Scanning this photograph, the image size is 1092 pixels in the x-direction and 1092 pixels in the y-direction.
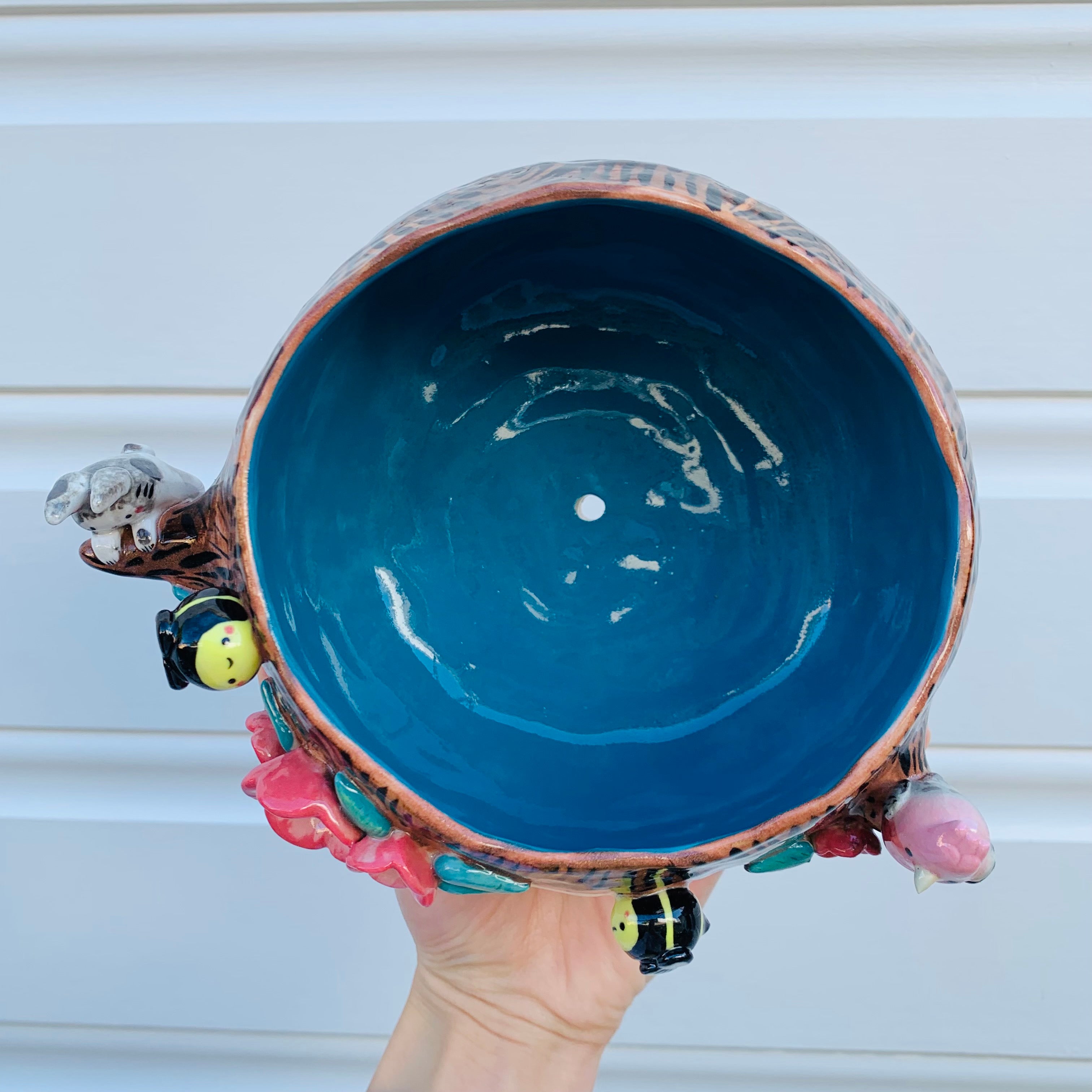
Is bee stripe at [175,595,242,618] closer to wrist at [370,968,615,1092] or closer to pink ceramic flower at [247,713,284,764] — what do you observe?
pink ceramic flower at [247,713,284,764]

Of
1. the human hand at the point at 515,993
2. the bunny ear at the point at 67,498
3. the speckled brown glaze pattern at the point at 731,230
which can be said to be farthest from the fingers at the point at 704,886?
the bunny ear at the point at 67,498

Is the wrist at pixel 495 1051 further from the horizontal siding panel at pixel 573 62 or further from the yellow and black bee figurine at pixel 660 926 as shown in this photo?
the horizontal siding panel at pixel 573 62

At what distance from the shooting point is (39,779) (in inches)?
35.1

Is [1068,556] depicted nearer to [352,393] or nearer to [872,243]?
[872,243]

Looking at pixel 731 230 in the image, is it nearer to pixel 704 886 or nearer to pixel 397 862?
pixel 397 862

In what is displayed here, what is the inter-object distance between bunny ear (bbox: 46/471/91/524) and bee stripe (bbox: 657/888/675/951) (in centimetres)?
31

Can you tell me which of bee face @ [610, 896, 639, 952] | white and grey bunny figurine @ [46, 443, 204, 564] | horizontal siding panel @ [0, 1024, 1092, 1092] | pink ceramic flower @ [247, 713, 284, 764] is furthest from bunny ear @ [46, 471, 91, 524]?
horizontal siding panel @ [0, 1024, 1092, 1092]

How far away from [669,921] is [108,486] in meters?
0.31

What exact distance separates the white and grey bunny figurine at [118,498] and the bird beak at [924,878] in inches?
14.6

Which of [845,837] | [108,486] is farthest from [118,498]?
[845,837]

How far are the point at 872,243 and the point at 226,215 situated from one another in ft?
1.70

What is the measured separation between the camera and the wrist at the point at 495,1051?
604mm

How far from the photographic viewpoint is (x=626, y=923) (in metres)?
0.41

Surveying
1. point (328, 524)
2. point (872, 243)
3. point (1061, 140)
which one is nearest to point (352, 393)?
point (328, 524)
